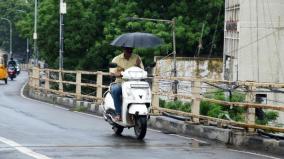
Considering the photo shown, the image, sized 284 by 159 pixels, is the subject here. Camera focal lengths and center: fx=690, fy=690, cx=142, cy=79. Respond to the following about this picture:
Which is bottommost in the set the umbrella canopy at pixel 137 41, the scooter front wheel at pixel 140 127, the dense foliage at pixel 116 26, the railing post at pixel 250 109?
the scooter front wheel at pixel 140 127

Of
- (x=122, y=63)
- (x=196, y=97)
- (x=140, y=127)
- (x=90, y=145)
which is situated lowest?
(x=90, y=145)

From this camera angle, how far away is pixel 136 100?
12.5m

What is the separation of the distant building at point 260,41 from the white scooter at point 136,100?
18215mm

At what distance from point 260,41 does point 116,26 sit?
1526 cm

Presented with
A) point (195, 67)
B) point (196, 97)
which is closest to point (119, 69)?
point (196, 97)

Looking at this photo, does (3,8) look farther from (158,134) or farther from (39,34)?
(158,134)

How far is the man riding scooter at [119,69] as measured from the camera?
13.1 meters

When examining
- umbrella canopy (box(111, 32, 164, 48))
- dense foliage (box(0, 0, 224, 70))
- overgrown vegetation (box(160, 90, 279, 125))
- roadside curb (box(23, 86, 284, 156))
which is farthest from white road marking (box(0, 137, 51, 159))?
dense foliage (box(0, 0, 224, 70))

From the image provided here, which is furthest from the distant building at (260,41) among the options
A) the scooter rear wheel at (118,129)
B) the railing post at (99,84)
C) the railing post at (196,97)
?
the scooter rear wheel at (118,129)

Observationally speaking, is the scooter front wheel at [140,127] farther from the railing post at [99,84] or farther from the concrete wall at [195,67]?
the concrete wall at [195,67]

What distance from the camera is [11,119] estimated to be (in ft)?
53.3

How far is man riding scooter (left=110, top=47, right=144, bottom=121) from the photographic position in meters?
13.1

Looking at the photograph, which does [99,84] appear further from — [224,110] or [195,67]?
[195,67]

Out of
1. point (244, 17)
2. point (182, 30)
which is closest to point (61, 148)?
point (244, 17)
